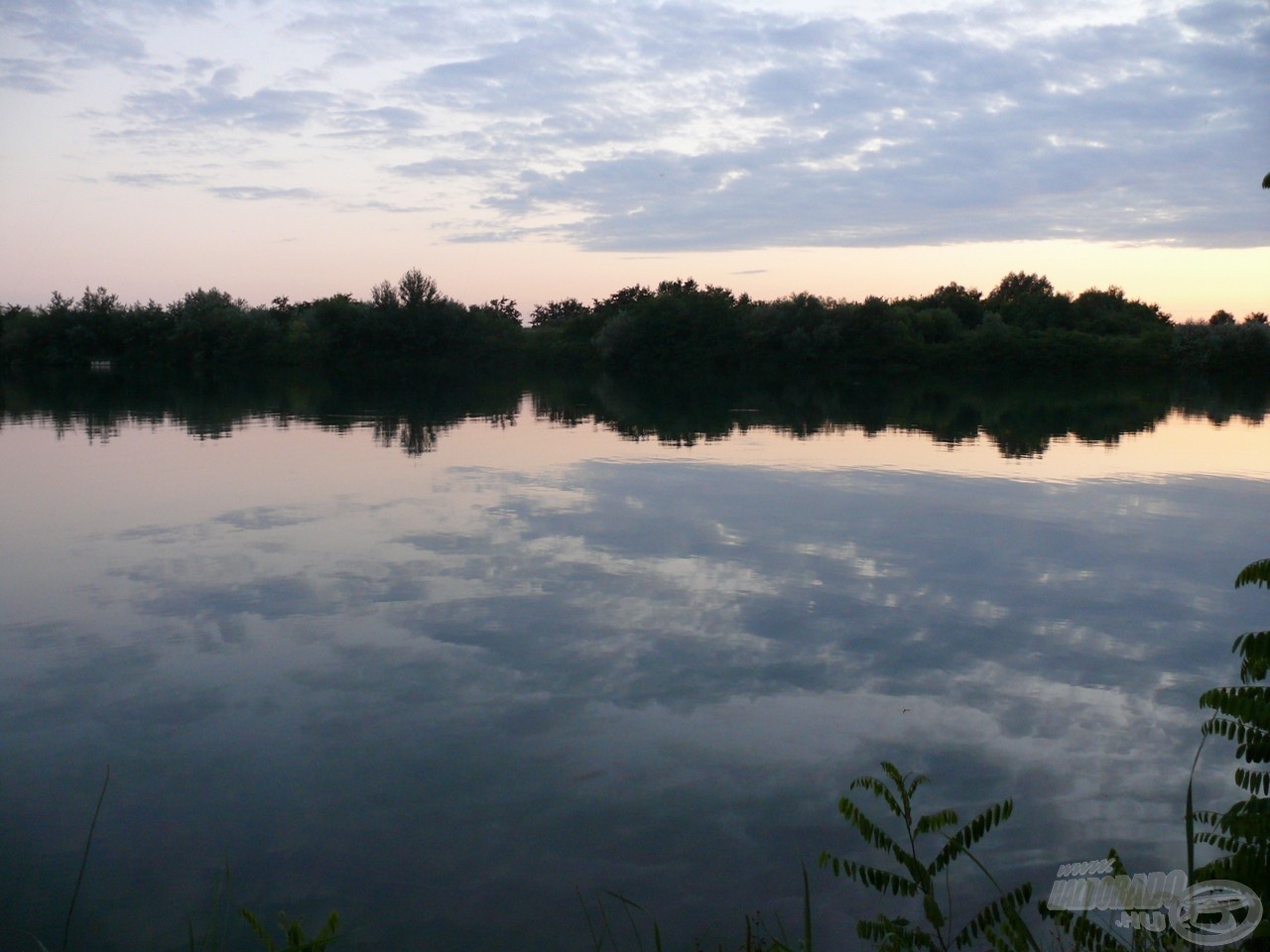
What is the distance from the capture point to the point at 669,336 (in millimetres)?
69750

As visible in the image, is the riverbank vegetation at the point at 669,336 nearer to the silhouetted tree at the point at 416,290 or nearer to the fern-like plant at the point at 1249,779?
the silhouetted tree at the point at 416,290

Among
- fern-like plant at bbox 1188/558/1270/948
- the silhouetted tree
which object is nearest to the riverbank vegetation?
the silhouetted tree

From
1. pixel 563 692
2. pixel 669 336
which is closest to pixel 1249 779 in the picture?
pixel 563 692

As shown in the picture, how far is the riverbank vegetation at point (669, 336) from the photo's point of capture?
65.2 m

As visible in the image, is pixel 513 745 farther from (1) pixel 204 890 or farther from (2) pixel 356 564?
(2) pixel 356 564

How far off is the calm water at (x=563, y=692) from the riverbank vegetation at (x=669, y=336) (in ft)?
168

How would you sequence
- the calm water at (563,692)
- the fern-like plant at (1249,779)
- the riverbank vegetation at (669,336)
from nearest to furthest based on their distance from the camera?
the fern-like plant at (1249,779), the calm water at (563,692), the riverbank vegetation at (669,336)

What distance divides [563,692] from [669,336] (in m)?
63.8

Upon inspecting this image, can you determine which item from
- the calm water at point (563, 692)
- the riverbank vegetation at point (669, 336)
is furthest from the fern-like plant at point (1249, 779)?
→ the riverbank vegetation at point (669, 336)

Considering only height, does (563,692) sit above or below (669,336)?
below

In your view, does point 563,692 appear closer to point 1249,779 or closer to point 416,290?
point 1249,779

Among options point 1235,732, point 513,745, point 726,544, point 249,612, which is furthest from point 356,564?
point 1235,732

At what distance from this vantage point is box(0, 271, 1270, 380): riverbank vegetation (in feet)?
214

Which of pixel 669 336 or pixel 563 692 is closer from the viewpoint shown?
pixel 563 692
